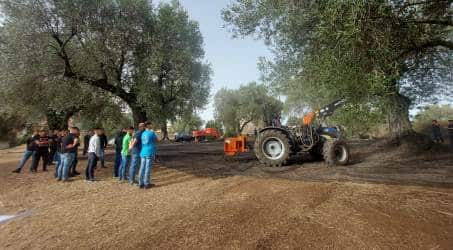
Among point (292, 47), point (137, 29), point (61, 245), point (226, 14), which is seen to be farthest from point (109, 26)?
point (61, 245)

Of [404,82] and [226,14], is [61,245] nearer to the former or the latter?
[226,14]

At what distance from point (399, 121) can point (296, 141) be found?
538 cm

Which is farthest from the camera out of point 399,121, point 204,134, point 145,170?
point 204,134

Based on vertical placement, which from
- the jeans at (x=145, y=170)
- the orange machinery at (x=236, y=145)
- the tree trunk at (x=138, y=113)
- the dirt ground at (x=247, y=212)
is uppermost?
the tree trunk at (x=138, y=113)

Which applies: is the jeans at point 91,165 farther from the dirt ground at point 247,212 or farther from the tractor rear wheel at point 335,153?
the tractor rear wheel at point 335,153

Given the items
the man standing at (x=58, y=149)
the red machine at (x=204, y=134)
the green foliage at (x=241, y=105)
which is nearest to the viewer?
the man standing at (x=58, y=149)

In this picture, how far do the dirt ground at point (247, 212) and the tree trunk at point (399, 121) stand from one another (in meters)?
3.83

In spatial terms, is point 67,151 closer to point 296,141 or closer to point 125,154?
point 125,154

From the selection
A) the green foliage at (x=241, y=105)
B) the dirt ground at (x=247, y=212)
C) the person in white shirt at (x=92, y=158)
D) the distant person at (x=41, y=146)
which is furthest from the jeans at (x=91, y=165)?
the green foliage at (x=241, y=105)

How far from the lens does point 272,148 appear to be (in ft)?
38.5

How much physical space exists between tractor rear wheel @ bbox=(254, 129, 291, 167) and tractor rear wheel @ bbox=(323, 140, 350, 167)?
142 centimetres

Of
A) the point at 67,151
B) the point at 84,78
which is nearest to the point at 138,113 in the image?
the point at 84,78

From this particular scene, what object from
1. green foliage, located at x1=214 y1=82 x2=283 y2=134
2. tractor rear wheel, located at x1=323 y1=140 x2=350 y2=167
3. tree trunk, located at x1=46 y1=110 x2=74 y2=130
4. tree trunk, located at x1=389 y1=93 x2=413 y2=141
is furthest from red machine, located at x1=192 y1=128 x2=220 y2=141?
tractor rear wheel, located at x1=323 y1=140 x2=350 y2=167

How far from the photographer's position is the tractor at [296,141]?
36.4ft
